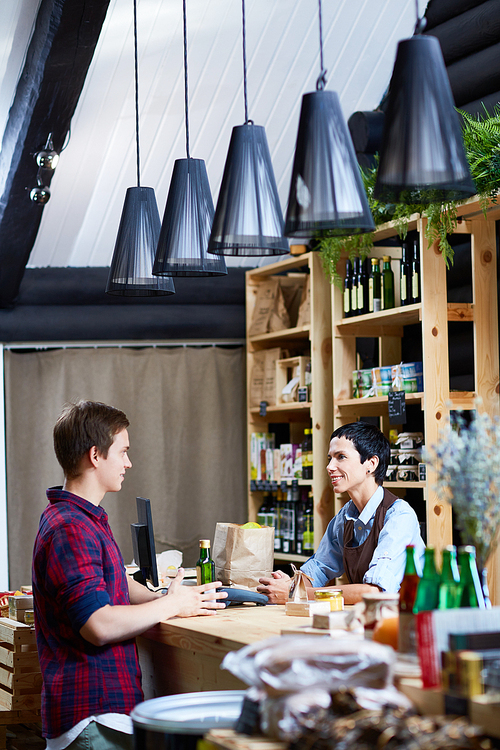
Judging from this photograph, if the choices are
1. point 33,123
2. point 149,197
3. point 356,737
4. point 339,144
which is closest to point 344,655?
point 356,737

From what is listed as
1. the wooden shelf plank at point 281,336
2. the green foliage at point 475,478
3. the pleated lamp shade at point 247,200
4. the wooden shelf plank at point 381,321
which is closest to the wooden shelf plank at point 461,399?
the wooden shelf plank at point 381,321

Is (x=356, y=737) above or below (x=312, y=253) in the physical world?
below

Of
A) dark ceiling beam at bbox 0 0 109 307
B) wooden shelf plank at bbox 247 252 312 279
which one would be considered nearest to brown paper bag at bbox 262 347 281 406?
wooden shelf plank at bbox 247 252 312 279

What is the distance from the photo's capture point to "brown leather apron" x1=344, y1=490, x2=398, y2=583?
11.2 feet

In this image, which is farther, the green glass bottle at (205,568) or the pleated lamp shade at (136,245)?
the pleated lamp shade at (136,245)

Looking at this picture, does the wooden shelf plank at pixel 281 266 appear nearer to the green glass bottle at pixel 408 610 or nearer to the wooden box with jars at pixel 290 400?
the wooden box with jars at pixel 290 400

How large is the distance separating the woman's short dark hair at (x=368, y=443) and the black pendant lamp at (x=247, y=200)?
1162 millimetres

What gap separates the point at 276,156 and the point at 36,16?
1.93 metres

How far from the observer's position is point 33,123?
15.1ft

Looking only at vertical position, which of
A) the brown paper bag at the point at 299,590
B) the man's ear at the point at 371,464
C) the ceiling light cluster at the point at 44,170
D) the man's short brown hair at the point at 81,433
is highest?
the ceiling light cluster at the point at 44,170

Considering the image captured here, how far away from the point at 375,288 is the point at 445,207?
2.42 ft

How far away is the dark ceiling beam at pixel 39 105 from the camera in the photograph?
4.17 m

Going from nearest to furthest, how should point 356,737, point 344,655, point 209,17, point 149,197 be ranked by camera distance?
1. point 356,737
2. point 344,655
3. point 149,197
4. point 209,17

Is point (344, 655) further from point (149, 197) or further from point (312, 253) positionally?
point (312, 253)
